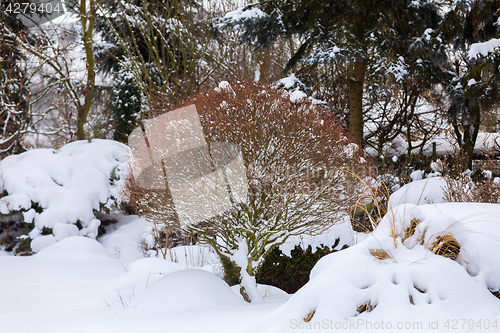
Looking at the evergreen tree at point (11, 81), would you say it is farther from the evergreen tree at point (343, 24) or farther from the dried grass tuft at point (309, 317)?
the dried grass tuft at point (309, 317)

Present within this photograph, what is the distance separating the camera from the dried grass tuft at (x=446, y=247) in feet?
9.06

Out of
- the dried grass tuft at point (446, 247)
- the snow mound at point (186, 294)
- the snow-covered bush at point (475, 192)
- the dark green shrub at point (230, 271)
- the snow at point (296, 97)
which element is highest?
the snow at point (296, 97)

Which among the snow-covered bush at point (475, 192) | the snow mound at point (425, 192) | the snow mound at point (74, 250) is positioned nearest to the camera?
the snow-covered bush at point (475, 192)

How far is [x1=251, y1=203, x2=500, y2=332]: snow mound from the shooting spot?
7.85 ft

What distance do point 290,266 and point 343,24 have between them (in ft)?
22.7

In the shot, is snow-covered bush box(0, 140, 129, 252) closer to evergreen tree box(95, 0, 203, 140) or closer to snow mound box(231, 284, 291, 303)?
evergreen tree box(95, 0, 203, 140)

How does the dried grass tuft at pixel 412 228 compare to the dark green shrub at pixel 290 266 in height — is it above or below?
above

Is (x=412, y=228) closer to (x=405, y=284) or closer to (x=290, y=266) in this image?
(x=405, y=284)

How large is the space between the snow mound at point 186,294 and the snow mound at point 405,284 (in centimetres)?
155

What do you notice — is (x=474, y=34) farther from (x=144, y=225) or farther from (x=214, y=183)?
(x=144, y=225)

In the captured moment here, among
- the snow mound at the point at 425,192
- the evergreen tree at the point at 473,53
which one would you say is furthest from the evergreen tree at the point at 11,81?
the evergreen tree at the point at 473,53

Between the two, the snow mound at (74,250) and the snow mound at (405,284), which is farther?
the snow mound at (74,250)

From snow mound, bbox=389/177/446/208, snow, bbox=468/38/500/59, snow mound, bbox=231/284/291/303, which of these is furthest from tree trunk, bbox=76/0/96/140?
snow, bbox=468/38/500/59

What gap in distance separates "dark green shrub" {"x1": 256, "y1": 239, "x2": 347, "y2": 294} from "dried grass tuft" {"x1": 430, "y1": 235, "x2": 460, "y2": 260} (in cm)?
230
